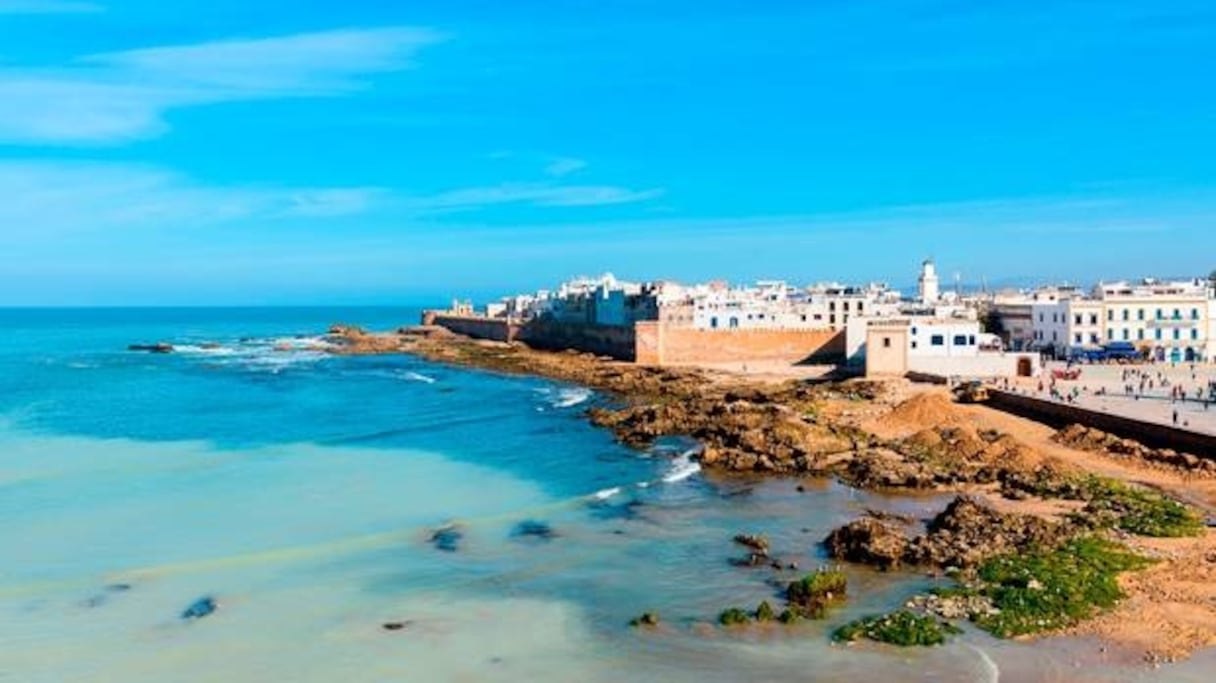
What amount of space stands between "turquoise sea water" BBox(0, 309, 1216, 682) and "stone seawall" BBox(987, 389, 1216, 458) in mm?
8542

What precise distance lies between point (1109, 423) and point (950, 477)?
852 cm

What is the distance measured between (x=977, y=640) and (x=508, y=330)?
86.4 metres

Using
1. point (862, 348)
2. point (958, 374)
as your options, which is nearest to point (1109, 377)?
point (958, 374)

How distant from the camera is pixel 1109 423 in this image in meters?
33.5

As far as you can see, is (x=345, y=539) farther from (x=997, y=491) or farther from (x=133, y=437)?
(x=133, y=437)

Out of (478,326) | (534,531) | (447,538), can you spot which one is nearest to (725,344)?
(534,531)

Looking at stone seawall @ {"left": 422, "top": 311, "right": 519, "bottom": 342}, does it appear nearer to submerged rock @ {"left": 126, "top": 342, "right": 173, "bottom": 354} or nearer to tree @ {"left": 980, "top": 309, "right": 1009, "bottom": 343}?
submerged rock @ {"left": 126, "top": 342, "right": 173, "bottom": 354}

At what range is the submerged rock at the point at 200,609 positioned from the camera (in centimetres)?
1748

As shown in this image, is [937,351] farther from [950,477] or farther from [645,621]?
[645,621]

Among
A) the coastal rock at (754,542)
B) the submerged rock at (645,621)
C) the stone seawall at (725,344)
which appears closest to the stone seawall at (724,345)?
the stone seawall at (725,344)

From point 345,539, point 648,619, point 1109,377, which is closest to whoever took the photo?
point 648,619

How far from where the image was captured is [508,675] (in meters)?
15.0

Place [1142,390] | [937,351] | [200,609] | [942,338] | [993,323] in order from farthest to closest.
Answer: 1. [993,323]
2. [942,338]
3. [937,351]
4. [1142,390]
5. [200,609]

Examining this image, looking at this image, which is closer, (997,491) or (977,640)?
(977,640)
